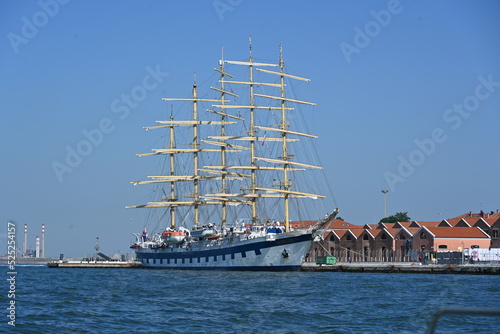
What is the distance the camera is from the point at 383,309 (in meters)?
40.0

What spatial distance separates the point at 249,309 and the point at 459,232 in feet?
254

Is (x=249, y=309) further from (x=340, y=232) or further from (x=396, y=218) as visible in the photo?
(x=396, y=218)

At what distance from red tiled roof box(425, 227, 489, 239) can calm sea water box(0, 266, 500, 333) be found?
52.3m

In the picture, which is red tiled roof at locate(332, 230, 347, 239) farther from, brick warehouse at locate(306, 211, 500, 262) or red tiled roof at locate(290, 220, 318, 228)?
red tiled roof at locate(290, 220, 318, 228)

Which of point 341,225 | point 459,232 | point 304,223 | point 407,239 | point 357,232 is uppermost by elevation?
point 304,223

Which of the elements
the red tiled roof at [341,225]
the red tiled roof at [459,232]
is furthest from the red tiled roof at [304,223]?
the red tiled roof at [459,232]

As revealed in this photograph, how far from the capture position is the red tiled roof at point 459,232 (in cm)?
11012

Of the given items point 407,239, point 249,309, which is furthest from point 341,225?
point 249,309

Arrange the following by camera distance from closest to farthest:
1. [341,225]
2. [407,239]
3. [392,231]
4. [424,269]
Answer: [424,269], [407,239], [392,231], [341,225]

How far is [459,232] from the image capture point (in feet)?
364

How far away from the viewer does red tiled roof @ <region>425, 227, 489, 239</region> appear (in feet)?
361

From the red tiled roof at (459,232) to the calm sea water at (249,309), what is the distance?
5229cm

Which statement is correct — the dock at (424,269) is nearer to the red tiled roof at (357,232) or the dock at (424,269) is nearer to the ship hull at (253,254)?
the ship hull at (253,254)

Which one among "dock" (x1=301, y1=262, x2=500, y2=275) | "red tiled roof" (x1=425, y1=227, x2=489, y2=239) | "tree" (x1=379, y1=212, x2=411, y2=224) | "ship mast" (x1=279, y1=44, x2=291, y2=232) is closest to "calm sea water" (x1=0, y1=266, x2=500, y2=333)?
"dock" (x1=301, y1=262, x2=500, y2=275)
